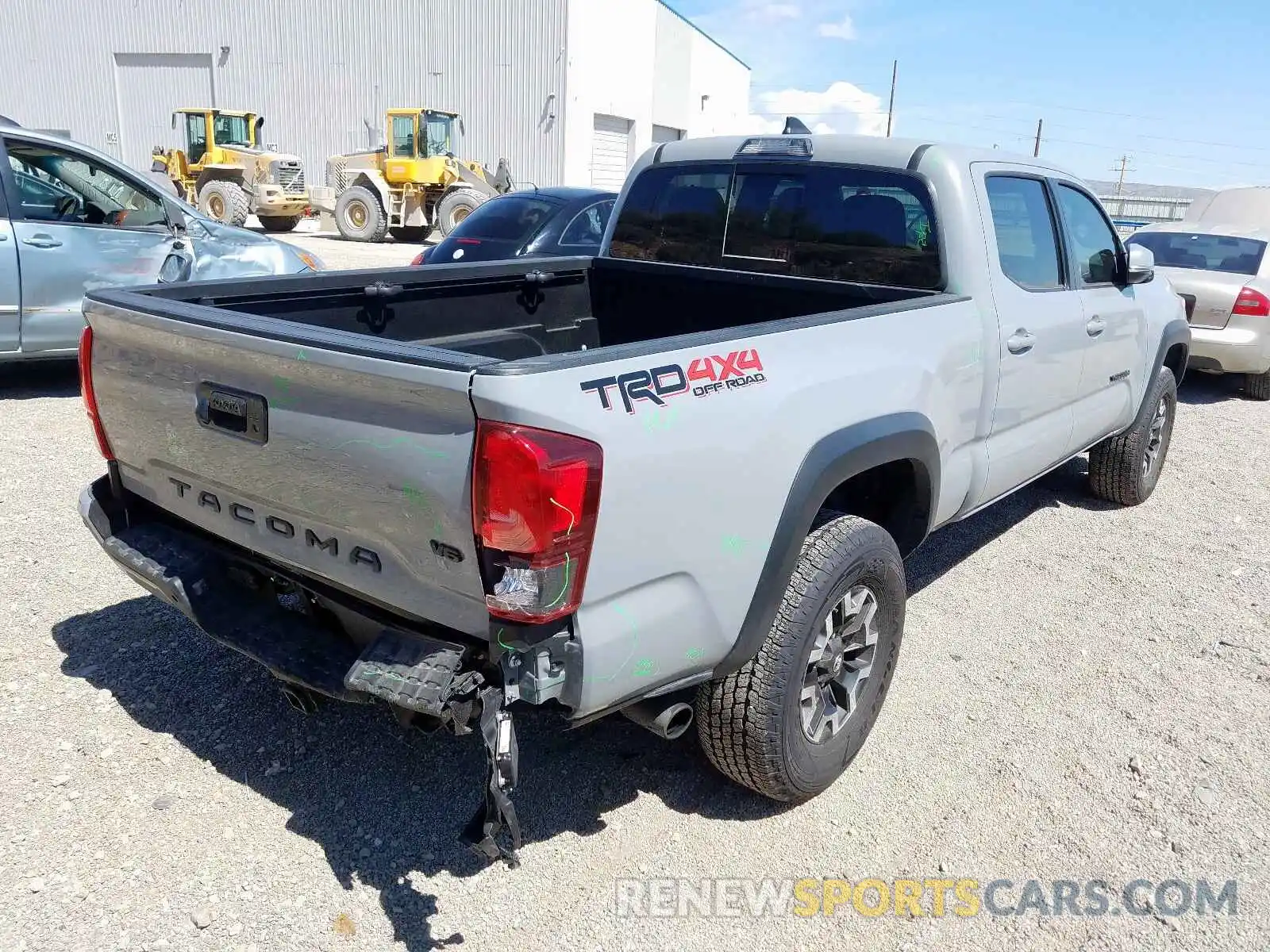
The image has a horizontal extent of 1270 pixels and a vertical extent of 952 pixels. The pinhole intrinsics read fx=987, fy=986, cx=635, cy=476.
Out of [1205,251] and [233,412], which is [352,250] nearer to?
[1205,251]

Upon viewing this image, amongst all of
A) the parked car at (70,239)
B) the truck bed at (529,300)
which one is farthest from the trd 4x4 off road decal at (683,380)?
the parked car at (70,239)

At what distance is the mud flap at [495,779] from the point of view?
2.14 m

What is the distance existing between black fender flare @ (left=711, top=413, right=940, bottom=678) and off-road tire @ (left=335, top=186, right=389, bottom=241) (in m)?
20.8

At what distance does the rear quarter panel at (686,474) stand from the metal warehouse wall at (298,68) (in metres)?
28.1

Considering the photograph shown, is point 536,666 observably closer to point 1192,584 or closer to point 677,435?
point 677,435

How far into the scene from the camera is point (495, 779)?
2135mm

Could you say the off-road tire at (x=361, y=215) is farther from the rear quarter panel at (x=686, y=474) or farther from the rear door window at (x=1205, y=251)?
the rear quarter panel at (x=686, y=474)

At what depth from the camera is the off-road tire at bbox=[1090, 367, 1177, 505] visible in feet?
18.1

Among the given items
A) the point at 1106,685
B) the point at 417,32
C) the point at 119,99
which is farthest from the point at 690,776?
the point at 119,99

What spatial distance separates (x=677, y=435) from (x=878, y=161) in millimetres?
Result: 2057

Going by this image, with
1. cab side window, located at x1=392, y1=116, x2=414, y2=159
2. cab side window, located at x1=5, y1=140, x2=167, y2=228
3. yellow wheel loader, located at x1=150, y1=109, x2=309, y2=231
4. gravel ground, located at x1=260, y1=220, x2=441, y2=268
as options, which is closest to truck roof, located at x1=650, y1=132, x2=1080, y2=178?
cab side window, located at x1=5, y1=140, x2=167, y2=228

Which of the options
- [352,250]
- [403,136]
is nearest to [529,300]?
[352,250]

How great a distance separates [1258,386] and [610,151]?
88.4ft

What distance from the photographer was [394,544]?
228cm
